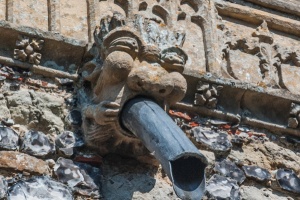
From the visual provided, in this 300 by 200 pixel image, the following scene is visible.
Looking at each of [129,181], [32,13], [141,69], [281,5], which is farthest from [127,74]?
[281,5]

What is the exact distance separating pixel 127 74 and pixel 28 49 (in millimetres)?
568

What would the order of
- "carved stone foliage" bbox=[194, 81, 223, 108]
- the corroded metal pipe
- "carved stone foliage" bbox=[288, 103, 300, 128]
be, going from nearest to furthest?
the corroded metal pipe < "carved stone foliage" bbox=[194, 81, 223, 108] < "carved stone foliage" bbox=[288, 103, 300, 128]

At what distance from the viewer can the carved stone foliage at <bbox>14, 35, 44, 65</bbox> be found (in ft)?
17.5

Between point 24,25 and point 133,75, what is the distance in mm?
732

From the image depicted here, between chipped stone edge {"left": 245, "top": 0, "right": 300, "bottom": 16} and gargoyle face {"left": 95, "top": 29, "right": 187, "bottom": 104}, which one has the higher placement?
gargoyle face {"left": 95, "top": 29, "right": 187, "bottom": 104}

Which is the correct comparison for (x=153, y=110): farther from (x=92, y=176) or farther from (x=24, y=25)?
(x=24, y=25)

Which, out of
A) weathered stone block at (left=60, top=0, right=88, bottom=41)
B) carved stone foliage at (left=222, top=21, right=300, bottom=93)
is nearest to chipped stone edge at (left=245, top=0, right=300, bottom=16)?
carved stone foliage at (left=222, top=21, right=300, bottom=93)

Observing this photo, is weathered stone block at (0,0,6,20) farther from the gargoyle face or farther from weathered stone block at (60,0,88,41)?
the gargoyle face

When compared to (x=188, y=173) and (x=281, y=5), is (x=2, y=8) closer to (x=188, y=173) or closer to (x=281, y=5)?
(x=188, y=173)

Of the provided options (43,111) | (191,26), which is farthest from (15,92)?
(191,26)

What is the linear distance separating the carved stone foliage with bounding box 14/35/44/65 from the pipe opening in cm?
107

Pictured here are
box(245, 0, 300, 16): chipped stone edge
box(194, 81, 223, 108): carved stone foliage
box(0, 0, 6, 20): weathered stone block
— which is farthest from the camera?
box(245, 0, 300, 16): chipped stone edge

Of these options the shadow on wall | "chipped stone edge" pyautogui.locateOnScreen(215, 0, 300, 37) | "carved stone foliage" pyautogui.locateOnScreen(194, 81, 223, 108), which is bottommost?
the shadow on wall

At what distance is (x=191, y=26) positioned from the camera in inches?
239
